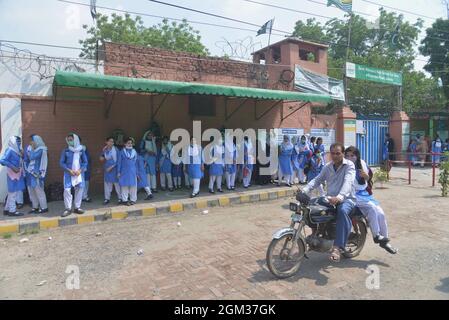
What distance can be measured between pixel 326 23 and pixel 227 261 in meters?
33.9

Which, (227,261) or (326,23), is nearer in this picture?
→ (227,261)

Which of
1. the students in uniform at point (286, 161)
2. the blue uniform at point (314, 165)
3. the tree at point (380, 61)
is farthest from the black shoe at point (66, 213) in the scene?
the tree at point (380, 61)

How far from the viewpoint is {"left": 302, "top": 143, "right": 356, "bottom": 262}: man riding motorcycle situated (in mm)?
4355

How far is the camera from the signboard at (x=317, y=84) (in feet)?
44.6

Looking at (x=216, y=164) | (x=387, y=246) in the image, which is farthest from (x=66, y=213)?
(x=387, y=246)

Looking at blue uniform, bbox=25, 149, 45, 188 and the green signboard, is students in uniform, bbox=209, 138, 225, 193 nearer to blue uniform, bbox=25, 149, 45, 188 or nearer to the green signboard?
blue uniform, bbox=25, 149, 45, 188

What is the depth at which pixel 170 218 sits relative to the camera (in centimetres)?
768

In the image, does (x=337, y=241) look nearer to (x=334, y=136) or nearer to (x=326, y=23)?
(x=334, y=136)

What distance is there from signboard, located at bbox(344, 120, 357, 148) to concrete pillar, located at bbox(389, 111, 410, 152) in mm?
3274

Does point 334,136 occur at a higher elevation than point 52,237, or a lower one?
higher

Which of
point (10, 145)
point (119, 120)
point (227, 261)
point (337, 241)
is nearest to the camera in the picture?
point (337, 241)
